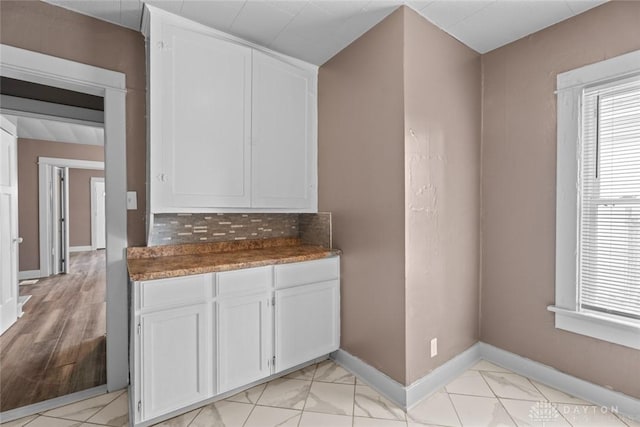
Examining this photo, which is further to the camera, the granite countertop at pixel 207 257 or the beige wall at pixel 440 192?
the beige wall at pixel 440 192

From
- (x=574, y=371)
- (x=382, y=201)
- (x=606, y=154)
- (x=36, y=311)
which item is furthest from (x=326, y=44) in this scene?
(x=36, y=311)

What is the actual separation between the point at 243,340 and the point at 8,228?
9.19 ft

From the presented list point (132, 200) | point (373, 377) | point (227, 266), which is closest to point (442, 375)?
point (373, 377)

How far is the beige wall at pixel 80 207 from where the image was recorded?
756 cm

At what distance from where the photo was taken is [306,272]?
2186mm

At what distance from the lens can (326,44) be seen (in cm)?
225

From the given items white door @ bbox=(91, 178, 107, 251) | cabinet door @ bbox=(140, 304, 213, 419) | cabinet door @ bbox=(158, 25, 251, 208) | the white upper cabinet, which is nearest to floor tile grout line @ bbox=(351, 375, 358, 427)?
cabinet door @ bbox=(140, 304, 213, 419)

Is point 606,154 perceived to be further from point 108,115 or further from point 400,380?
point 108,115

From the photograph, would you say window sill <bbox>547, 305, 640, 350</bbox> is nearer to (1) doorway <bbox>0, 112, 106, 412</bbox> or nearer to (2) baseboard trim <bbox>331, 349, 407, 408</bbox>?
(2) baseboard trim <bbox>331, 349, 407, 408</bbox>

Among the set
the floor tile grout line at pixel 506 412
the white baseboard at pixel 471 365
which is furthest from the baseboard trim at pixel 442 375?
the floor tile grout line at pixel 506 412

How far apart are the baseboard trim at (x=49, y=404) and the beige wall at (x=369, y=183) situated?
5.48 feet

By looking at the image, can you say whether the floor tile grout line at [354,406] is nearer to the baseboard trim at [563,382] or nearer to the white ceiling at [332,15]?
the baseboard trim at [563,382]

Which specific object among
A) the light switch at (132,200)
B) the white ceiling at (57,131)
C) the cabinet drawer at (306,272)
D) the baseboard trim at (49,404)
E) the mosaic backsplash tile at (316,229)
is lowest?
the baseboard trim at (49,404)

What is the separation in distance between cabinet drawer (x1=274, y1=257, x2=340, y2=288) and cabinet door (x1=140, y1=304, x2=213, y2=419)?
0.50 metres
